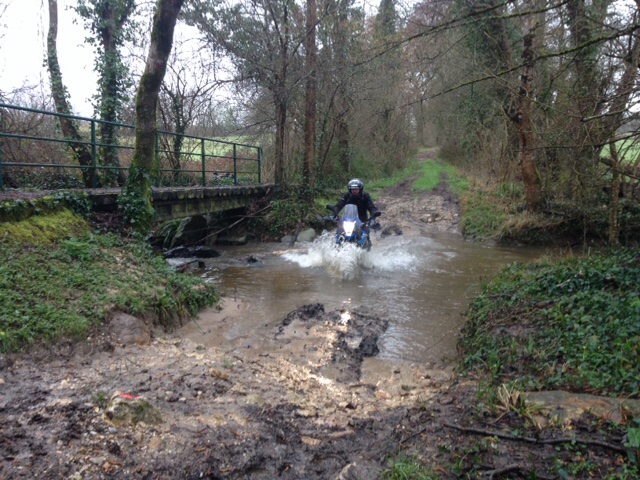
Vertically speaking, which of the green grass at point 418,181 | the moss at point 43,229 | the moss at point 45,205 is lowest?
the moss at point 43,229

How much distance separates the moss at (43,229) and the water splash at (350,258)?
4996mm

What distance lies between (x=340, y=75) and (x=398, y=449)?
60.2 ft

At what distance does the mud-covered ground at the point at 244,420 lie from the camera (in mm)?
2777

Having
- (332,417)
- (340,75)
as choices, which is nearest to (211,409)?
(332,417)

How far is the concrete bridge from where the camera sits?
29.4 feet

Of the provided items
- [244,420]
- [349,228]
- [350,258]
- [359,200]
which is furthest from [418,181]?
[244,420]

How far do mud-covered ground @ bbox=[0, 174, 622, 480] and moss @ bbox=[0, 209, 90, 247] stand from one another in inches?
89.8

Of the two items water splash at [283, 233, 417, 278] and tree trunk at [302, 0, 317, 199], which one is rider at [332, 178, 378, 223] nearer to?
water splash at [283, 233, 417, 278]

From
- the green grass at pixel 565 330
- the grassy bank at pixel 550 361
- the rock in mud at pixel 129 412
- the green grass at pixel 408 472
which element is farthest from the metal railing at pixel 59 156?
the green grass at pixel 408 472

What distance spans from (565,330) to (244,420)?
3.32 metres

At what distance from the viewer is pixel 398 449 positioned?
315 centimetres

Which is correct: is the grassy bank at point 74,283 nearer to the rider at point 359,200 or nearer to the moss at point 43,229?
the moss at point 43,229

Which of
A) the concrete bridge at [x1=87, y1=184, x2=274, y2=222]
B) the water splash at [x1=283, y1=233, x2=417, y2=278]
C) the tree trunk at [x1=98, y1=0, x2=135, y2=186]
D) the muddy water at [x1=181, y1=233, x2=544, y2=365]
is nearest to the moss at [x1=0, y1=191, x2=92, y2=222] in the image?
the concrete bridge at [x1=87, y1=184, x2=274, y2=222]

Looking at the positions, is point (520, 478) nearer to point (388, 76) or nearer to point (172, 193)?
point (172, 193)
